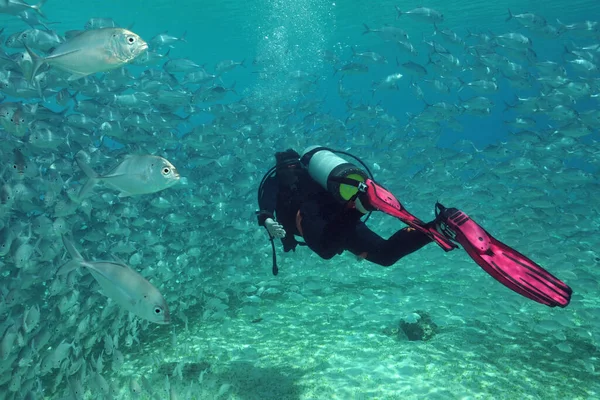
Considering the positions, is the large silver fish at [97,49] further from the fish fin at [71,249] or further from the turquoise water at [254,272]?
the fish fin at [71,249]

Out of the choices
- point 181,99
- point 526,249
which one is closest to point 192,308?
point 181,99

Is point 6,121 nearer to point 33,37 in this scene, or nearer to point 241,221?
point 33,37

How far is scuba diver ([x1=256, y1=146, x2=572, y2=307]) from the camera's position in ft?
10.8

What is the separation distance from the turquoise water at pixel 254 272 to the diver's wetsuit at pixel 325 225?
1.92 meters

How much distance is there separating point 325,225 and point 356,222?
41 centimetres

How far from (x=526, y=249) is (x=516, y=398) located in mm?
4979

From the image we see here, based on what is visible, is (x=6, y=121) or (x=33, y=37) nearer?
(x=6, y=121)

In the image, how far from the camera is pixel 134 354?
7125mm

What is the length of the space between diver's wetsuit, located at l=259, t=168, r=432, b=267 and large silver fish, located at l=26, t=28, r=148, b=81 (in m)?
2.22

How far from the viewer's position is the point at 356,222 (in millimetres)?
4414

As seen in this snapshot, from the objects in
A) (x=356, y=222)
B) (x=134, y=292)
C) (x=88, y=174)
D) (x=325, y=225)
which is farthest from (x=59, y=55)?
(x=356, y=222)

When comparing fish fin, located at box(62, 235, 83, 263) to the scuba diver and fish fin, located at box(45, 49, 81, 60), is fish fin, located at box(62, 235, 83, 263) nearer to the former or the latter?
fish fin, located at box(45, 49, 81, 60)

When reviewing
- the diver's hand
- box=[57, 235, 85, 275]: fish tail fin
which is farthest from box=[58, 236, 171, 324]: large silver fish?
the diver's hand

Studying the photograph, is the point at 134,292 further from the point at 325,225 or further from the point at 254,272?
the point at 254,272
